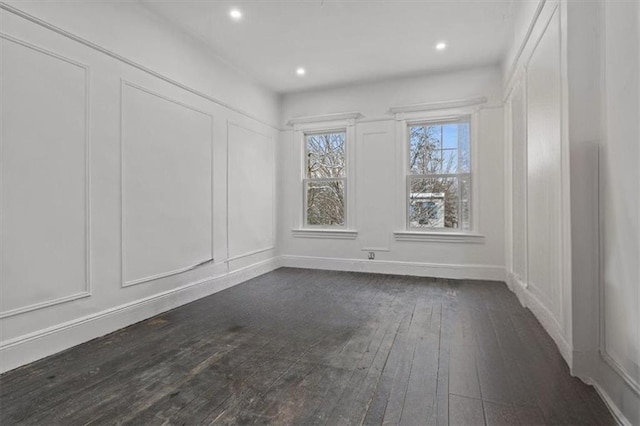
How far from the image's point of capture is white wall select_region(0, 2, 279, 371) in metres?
2.15

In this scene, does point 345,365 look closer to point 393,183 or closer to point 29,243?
point 29,243

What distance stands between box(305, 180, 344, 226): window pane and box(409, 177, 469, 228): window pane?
3.69 feet

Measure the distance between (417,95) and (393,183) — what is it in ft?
4.37

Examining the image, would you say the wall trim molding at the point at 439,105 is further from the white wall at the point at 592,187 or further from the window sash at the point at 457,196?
the white wall at the point at 592,187

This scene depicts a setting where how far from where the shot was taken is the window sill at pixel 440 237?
15.0 feet

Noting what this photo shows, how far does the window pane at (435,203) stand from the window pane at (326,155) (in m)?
1.20

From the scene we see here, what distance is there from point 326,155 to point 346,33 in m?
2.10

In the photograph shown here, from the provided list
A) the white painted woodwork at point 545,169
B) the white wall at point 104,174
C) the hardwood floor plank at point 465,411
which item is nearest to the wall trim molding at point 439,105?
the white painted woodwork at point 545,169

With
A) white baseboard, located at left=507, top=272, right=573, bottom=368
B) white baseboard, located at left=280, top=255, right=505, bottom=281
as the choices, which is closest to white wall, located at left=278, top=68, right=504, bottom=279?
white baseboard, located at left=280, top=255, right=505, bottom=281

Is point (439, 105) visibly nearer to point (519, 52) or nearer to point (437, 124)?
point (437, 124)

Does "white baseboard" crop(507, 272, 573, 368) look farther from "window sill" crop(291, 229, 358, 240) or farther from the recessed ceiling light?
the recessed ceiling light

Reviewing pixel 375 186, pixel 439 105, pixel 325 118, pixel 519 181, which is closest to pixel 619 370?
pixel 519 181

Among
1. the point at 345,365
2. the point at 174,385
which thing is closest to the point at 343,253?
the point at 345,365

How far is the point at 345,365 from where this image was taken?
6.99 ft
